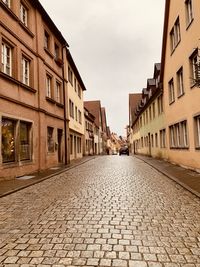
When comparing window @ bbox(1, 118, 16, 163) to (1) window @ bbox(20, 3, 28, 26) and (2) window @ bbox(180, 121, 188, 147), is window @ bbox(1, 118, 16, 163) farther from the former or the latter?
(2) window @ bbox(180, 121, 188, 147)

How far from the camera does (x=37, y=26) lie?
16.5m

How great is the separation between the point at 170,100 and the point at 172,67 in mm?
2357

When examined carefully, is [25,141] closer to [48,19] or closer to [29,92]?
[29,92]

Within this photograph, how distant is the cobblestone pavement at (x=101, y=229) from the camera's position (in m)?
3.74

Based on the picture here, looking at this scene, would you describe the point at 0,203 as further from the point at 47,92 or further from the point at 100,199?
the point at 47,92

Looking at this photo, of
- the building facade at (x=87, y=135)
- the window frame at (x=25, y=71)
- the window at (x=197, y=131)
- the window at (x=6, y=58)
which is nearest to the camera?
the window at (x=6, y=58)

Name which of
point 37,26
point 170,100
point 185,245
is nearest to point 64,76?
point 37,26

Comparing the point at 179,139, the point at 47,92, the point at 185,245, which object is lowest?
the point at 185,245

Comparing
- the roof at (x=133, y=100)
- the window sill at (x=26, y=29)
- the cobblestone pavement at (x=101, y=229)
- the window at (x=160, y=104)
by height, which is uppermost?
the roof at (x=133, y=100)

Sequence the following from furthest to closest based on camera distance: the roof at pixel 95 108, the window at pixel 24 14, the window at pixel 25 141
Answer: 1. the roof at pixel 95 108
2. the window at pixel 24 14
3. the window at pixel 25 141

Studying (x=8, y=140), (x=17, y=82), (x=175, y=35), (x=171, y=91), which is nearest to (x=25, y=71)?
(x=17, y=82)

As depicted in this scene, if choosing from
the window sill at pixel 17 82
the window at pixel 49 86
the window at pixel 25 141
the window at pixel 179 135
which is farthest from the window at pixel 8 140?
the window at pixel 179 135

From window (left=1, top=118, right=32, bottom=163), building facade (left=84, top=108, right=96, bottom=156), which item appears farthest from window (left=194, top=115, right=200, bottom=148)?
building facade (left=84, top=108, right=96, bottom=156)

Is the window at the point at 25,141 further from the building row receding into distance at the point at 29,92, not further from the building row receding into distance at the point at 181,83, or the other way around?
the building row receding into distance at the point at 181,83
